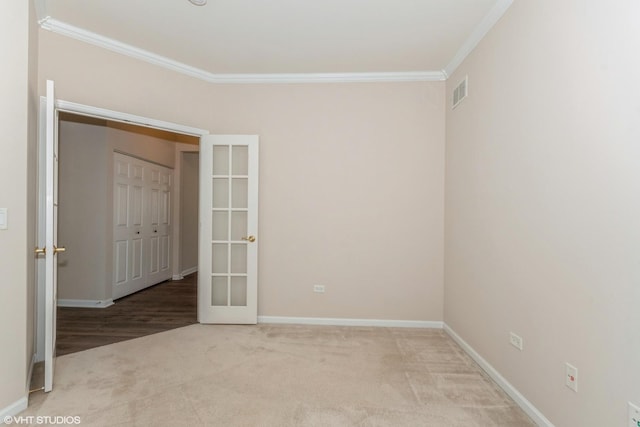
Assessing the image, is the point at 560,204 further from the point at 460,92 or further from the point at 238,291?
the point at 238,291

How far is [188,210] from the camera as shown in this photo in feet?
22.6

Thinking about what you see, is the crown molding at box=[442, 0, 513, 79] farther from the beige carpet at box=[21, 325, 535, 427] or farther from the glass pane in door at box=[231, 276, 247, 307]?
the glass pane in door at box=[231, 276, 247, 307]

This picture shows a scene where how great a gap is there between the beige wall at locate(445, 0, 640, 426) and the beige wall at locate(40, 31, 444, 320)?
0.84 metres

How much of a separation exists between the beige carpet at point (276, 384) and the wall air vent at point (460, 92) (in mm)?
2436

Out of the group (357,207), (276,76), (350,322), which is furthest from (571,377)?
(276,76)

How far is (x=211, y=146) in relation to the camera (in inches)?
148

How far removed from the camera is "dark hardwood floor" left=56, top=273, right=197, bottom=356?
10.7ft

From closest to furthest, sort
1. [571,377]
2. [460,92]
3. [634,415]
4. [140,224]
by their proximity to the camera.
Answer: [634,415], [571,377], [460,92], [140,224]

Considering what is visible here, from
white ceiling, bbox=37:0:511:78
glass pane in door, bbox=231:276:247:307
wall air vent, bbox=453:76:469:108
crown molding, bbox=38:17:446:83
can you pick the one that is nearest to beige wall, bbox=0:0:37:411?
white ceiling, bbox=37:0:511:78

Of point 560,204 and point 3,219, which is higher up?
point 560,204

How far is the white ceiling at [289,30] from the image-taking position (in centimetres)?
259

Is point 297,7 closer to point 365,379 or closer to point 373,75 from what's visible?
point 373,75

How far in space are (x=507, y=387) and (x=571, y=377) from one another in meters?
0.69

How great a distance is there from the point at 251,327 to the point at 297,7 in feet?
10.4
